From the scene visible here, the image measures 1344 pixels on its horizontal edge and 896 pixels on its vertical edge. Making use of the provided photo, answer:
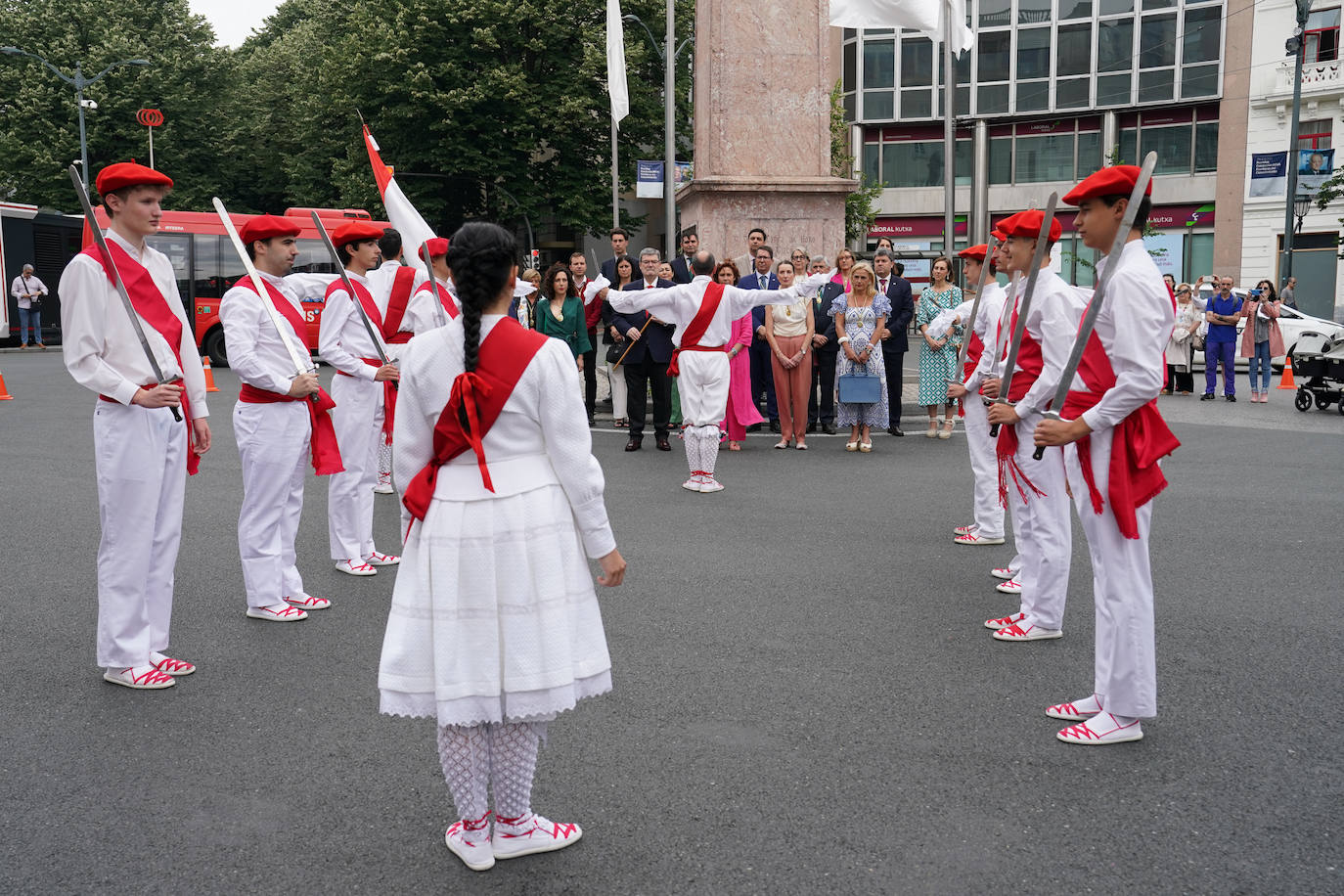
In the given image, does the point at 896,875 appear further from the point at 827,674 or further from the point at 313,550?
the point at 313,550

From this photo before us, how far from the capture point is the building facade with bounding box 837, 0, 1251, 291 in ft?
137

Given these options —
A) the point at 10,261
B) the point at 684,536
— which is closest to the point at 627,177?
the point at 10,261

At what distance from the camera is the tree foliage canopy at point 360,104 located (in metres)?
34.1

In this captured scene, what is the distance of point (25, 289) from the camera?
94.2 feet

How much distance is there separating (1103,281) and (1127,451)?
620 mm

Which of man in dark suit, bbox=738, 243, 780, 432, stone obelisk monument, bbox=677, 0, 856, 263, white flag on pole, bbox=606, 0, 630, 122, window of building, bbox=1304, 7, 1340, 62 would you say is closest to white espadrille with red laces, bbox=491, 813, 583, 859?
man in dark suit, bbox=738, 243, 780, 432

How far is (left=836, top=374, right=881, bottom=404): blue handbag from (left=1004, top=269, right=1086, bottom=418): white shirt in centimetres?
697

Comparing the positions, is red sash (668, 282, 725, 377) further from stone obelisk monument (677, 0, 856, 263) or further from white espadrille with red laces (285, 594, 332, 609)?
stone obelisk monument (677, 0, 856, 263)

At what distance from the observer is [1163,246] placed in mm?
42906

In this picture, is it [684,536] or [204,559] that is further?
[684,536]

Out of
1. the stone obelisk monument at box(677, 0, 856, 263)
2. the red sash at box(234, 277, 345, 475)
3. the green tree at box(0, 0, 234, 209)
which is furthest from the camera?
the green tree at box(0, 0, 234, 209)

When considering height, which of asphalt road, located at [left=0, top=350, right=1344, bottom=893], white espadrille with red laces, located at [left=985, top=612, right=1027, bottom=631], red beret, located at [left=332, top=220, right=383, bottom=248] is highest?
red beret, located at [left=332, top=220, right=383, bottom=248]

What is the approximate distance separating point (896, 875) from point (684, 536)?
4.90m

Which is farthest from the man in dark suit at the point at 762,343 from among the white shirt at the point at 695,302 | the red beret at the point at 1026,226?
the red beret at the point at 1026,226
